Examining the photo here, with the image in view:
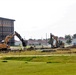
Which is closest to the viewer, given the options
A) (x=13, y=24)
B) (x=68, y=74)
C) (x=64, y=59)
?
(x=68, y=74)

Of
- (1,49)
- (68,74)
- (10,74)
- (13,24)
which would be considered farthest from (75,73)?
(13,24)

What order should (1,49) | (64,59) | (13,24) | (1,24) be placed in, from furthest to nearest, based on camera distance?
(13,24)
(1,24)
(1,49)
(64,59)

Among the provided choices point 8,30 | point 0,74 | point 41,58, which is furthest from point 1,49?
point 8,30

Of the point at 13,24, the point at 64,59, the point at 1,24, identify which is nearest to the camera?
the point at 64,59

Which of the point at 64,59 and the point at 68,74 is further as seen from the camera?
the point at 64,59

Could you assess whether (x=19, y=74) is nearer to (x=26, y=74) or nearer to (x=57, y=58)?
(x=26, y=74)

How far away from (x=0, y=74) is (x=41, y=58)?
96.3 feet

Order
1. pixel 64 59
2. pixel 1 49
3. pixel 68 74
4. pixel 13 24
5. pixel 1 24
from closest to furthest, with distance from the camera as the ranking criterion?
pixel 68 74 → pixel 64 59 → pixel 1 49 → pixel 1 24 → pixel 13 24

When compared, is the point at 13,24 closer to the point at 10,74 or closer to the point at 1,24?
the point at 1,24

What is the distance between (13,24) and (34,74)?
528 ft

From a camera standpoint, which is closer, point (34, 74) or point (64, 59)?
point (34, 74)

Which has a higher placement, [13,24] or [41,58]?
A: [13,24]

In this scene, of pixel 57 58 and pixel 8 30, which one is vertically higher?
pixel 8 30

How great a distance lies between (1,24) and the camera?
604 ft
